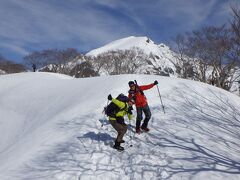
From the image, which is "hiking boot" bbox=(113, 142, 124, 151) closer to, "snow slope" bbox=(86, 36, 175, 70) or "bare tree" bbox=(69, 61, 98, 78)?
"snow slope" bbox=(86, 36, 175, 70)

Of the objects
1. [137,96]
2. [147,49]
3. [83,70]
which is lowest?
[137,96]

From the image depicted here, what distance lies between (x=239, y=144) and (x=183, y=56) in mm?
20766


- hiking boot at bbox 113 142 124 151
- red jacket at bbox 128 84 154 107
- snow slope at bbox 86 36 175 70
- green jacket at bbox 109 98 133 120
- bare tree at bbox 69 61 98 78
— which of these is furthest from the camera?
snow slope at bbox 86 36 175 70

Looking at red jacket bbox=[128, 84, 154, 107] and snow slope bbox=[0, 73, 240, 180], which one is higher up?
red jacket bbox=[128, 84, 154, 107]

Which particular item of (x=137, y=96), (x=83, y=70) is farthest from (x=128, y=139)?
(x=83, y=70)

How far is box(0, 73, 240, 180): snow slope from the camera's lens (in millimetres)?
8438

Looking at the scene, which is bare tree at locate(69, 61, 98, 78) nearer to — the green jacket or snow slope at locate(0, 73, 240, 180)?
snow slope at locate(0, 73, 240, 180)

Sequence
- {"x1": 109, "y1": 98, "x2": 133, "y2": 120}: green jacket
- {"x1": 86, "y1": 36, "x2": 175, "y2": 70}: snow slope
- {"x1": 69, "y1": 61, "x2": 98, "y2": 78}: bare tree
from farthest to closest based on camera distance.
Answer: {"x1": 86, "y1": 36, "x2": 175, "y2": 70}: snow slope, {"x1": 69, "y1": 61, "x2": 98, "y2": 78}: bare tree, {"x1": 109, "y1": 98, "x2": 133, "y2": 120}: green jacket

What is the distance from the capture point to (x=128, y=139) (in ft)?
34.4

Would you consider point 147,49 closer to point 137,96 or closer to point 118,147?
point 137,96

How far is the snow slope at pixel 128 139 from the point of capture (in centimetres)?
844

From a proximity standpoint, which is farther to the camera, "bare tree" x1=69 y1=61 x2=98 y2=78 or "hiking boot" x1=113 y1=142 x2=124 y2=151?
"bare tree" x1=69 y1=61 x2=98 y2=78

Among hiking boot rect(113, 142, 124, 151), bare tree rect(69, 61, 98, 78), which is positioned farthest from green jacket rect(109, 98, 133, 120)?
bare tree rect(69, 61, 98, 78)

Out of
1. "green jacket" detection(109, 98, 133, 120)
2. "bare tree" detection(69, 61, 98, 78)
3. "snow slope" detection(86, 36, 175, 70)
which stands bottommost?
"green jacket" detection(109, 98, 133, 120)
